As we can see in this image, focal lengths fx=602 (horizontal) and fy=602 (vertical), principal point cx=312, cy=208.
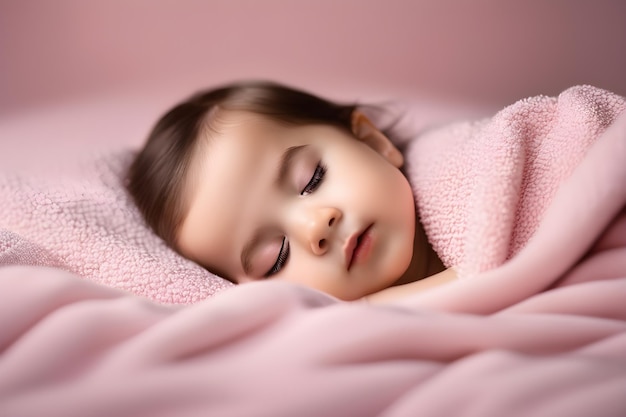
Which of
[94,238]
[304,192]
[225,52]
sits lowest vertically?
[94,238]

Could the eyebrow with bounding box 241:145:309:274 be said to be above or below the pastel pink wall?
below

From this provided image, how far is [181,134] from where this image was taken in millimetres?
1078

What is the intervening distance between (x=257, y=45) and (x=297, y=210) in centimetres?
93

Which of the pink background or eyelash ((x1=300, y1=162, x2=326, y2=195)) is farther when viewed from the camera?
the pink background

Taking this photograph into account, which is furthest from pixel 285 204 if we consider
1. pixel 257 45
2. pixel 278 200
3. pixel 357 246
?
pixel 257 45

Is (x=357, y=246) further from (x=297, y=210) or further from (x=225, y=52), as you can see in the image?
(x=225, y=52)

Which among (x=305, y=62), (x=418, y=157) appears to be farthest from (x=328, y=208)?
(x=305, y=62)

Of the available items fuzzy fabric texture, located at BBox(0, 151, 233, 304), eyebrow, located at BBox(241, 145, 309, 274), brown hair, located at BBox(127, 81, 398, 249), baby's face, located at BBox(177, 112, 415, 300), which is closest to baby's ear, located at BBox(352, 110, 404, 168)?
brown hair, located at BBox(127, 81, 398, 249)

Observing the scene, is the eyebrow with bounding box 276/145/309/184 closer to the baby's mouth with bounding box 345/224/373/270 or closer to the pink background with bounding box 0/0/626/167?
the baby's mouth with bounding box 345/224/373/270

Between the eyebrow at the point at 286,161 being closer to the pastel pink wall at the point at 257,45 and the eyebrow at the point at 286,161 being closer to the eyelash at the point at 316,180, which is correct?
the eyelash at the point at 316,180

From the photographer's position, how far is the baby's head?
87 centimetres

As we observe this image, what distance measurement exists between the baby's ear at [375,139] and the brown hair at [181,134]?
0.07 feet

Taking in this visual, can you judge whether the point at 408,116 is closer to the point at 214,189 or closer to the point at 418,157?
the point at 418,157

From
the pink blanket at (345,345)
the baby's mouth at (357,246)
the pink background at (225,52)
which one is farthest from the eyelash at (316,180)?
the pink background at (225,52)
